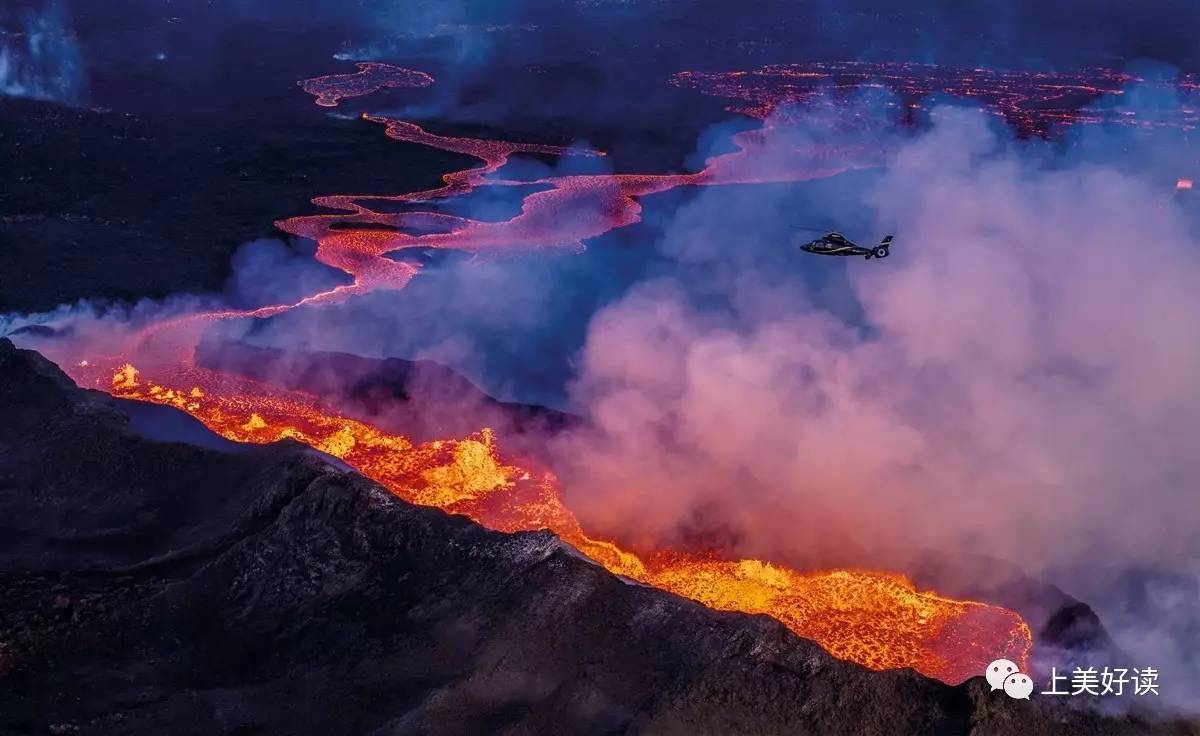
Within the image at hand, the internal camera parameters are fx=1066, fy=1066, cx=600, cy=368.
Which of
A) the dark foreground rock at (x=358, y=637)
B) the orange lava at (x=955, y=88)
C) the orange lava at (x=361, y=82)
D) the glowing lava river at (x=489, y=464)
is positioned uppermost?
the orange lava at (x=955, y=88)

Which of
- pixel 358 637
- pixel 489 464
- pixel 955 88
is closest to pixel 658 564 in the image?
pixel 489 464

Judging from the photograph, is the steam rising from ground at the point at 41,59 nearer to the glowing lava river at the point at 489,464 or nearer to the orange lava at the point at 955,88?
the glowing lava river at the point at 489,464

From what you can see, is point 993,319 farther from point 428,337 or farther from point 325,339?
point 325,339

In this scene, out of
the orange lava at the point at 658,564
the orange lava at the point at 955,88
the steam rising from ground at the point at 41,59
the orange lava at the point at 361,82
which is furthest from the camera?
the orange lava at the point at 361,82

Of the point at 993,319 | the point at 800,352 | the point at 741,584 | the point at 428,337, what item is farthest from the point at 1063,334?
the point at 428,337

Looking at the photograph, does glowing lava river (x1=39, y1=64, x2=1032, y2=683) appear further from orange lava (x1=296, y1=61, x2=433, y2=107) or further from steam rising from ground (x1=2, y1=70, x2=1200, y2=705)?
orange lava (x1=296, y1=61, x2=433, y2=107)

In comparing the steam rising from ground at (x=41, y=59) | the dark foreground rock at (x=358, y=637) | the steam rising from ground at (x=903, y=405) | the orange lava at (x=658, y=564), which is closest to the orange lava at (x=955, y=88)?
the steam rising from ground at (x=903, y=405)
